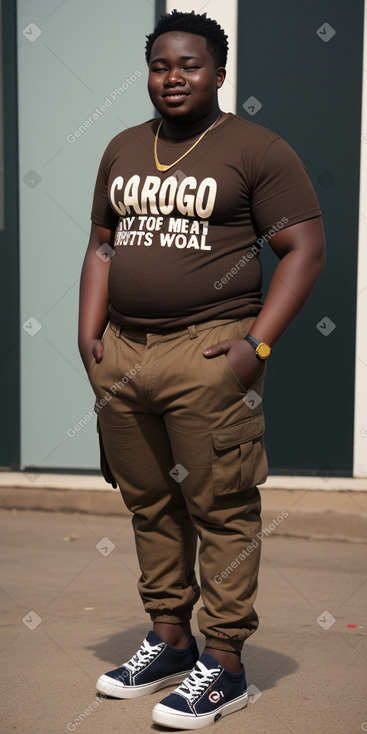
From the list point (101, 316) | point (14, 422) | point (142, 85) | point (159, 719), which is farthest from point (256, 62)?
point (159, 719)

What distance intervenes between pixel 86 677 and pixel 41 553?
1682mm

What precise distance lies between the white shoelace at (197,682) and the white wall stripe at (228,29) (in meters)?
3.26

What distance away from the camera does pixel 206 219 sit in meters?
2.85

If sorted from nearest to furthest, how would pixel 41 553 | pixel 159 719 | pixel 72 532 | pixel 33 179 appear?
pixel 159 719
pixel 41 553
pixel 72 532
pixel 33 179

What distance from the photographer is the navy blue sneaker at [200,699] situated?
2.84 meters

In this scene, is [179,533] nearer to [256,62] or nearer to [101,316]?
[101,316]

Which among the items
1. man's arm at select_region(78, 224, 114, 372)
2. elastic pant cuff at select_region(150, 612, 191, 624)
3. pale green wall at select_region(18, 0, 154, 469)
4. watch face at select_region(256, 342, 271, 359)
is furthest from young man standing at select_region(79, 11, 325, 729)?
pale green wall at select_region(18, 0, 154, 469)

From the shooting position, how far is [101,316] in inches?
124

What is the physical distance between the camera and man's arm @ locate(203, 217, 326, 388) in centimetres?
281

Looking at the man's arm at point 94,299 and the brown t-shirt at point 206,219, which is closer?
the brown t-shirt at point 206,219

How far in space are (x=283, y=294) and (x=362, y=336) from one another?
8.41ft

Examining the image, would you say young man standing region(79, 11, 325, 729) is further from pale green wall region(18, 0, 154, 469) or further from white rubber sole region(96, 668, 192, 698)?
pale green wall region(18, 0, 154, 469)

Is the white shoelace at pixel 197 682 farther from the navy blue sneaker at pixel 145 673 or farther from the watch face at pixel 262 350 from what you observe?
the watch face at pixel 262 350

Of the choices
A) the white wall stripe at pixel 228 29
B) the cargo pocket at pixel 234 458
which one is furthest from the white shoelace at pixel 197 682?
the white wall stripe at pixel 228 29
